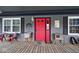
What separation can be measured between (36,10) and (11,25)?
8.74 feet

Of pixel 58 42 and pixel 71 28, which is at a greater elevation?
pixel 71 28

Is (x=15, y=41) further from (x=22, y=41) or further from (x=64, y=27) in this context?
(x=64, y=27)

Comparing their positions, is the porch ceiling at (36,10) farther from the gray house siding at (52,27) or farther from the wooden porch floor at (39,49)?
the wooden porch floor at (39,49)

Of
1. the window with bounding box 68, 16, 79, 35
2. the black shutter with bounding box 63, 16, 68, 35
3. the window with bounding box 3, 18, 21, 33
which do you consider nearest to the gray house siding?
the black shutter with bounding box 63, 16, 68, 35

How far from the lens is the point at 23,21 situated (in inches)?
489

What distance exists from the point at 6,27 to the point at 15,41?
4.98ft

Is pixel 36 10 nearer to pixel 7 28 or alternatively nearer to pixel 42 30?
pixel 42 30

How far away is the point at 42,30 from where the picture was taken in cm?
1244

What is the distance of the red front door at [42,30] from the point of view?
12.3m

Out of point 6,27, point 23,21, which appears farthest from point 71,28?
point 6,27

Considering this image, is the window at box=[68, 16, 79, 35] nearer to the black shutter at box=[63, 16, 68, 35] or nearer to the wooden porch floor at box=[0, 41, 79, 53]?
the black shutter at box=[63, 16, 68, 35]

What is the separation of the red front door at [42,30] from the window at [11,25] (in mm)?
1532

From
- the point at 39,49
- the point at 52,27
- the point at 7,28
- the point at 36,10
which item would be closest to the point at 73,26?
the point at 52,27
